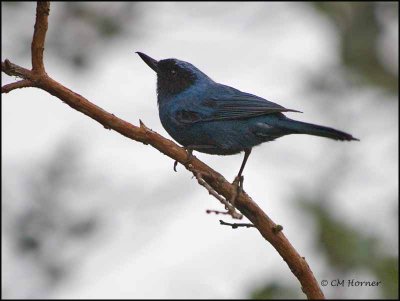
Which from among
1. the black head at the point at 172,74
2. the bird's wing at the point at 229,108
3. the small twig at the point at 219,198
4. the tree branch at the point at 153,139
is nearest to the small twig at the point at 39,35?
the tree branch at the point at 153,139

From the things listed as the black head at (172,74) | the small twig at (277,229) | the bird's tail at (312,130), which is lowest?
the small twig at (277,229)

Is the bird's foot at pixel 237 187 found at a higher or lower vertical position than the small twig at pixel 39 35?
lower

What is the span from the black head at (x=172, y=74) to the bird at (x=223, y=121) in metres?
0.07

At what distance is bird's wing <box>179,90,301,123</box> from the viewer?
535 cm

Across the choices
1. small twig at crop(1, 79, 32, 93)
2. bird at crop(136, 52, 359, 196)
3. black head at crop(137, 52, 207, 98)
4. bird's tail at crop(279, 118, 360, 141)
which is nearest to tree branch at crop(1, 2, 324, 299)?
small twig at crop(1, 79, 32, 93)

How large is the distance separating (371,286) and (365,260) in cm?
18

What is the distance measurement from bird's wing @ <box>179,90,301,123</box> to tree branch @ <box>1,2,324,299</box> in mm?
1406

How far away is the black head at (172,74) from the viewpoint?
5977 mm

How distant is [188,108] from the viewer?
5609 mm

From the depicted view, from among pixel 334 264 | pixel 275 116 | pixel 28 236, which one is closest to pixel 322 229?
pixel 334 264

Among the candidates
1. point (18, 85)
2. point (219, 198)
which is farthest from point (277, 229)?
point (18, 85)

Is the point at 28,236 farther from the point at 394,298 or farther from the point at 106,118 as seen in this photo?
the point at 106,118

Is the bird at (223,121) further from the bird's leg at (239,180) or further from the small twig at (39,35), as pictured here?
the small twig at (39,35)

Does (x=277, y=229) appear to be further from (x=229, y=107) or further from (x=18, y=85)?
(x=229, y=107)
